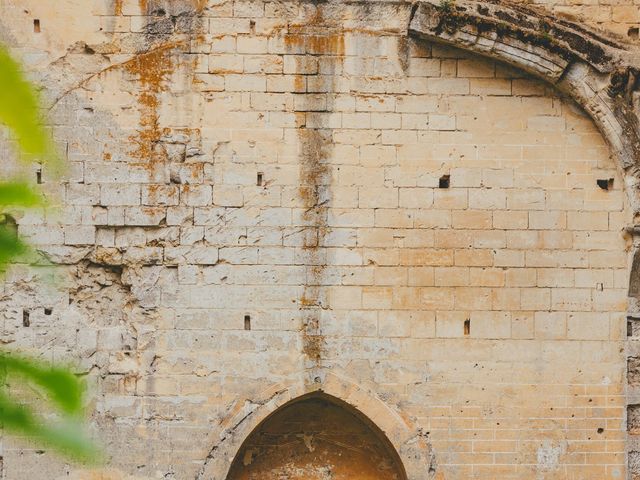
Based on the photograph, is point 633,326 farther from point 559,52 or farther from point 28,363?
point 28,363

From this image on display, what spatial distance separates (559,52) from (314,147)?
1.87 metres

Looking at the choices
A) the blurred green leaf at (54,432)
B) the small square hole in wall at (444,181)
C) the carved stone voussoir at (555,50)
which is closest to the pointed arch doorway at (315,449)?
the small square hole in wall at (444,181)

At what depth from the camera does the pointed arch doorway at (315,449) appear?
7367 mm

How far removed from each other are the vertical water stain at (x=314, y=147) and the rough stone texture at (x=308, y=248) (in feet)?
0.05

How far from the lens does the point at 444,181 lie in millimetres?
7246

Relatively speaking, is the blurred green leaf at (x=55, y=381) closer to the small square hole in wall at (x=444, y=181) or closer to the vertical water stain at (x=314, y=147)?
the vertical water stain at (x=314, y=147)

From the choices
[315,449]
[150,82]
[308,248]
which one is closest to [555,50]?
[308,248]

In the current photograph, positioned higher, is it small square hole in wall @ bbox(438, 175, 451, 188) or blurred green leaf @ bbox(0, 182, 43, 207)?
small square hole in wall @ bbox(438, 175, 451, 188)

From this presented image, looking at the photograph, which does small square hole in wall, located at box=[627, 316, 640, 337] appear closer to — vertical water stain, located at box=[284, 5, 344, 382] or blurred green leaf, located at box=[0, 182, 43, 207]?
vertical water stain, located at box=[284, 5, 344, 382]

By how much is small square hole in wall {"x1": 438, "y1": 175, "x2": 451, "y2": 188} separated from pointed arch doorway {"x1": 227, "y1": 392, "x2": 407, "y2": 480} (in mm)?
1800

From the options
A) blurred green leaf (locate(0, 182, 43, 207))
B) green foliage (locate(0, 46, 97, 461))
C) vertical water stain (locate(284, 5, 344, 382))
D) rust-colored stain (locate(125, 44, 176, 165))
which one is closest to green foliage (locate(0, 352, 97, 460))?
green foliage (locate(0, 46, 97, 461))

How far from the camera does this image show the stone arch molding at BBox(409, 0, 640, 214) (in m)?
7.08

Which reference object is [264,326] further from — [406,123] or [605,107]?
[605,107]

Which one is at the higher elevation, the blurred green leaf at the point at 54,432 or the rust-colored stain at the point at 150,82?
the rust-colored stain at the point at 150,82
